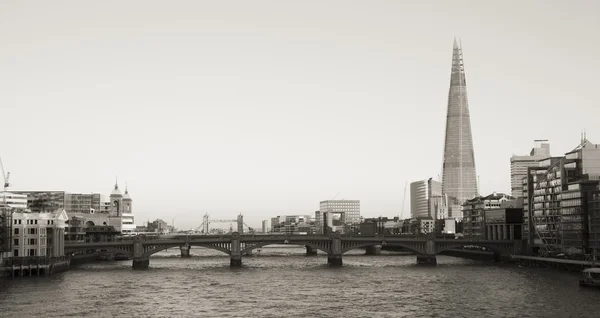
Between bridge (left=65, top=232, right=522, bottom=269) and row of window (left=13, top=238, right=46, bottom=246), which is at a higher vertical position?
row of window (left=13, top=238, right=46, bottom=246)

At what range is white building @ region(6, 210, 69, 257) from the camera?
6009 inches

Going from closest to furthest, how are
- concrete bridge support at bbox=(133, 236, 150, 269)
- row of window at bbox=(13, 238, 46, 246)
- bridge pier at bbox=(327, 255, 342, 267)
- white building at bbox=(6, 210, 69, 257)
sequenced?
row of window at bbox=(13, 238, 46, 246) < white building at bbox=(6, 210, 69, 257) < concrete bridge support at bbox=(133, 236, 150, 269) < bridge pier at bbox=(327, 255, 342, 267)

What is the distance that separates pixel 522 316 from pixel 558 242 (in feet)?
269

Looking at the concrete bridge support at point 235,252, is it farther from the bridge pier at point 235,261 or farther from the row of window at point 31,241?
the row of window at point 31,241

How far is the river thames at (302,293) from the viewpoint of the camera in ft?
326

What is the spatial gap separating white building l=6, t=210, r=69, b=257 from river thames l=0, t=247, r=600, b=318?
8.55m

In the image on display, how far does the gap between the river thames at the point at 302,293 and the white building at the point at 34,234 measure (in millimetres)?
8545

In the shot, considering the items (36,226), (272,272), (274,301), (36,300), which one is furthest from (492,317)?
(36,226)

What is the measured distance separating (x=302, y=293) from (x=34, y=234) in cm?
6726

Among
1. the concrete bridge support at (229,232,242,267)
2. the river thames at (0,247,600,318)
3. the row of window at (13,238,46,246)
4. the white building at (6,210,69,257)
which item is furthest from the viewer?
the concrete bridge support at (229,232,242,267)

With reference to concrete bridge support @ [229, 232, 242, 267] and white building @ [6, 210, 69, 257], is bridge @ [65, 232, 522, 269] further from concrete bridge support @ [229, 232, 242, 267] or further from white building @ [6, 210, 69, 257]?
white building @ [6, 210, 69, 257]

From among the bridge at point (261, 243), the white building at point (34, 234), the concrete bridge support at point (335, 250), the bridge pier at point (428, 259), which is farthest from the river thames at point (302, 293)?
the bridge pier at point (428, 259)

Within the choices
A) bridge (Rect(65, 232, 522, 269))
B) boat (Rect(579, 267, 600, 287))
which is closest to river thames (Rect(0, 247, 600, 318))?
boat (Rect(579, 267, 600, 287))

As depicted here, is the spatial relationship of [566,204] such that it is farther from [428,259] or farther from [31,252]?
[31,252]
